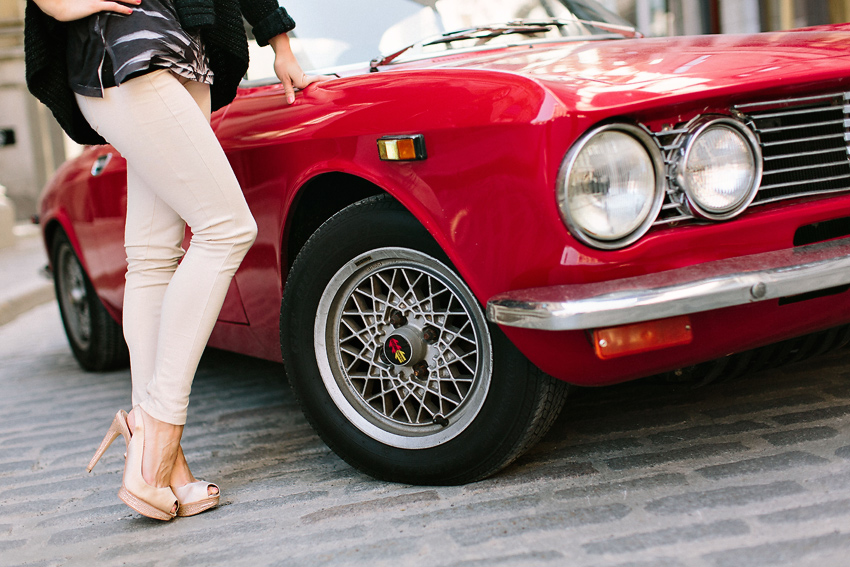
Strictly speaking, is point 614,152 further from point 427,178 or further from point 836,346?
point 836,346

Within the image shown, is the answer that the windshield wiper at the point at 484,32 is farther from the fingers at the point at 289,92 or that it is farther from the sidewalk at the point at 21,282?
the sidewalk at the point at 21,282

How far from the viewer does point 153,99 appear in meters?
2.27

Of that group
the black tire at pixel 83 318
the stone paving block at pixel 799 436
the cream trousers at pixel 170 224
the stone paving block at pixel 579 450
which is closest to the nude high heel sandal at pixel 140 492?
the cream trousers at pixel 170 224

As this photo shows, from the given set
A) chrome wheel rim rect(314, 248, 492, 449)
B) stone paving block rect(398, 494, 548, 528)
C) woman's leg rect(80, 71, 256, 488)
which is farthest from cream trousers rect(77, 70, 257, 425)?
stone paving block rect(398, 494, 548, 528)

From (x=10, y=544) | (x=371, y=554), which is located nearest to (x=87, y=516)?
(x=10, y=544)

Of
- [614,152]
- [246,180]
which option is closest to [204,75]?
[246,180]

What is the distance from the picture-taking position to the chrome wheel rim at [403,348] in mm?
2363

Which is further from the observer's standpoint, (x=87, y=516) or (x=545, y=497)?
(x=87, y=516)

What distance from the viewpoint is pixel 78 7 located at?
2.20 meters

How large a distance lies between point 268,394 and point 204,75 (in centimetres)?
179

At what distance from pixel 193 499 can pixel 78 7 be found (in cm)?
135

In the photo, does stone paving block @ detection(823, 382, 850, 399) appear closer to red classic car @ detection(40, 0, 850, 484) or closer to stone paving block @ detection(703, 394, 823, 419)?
stone paving block @ detection(703, 394, 823, 419)

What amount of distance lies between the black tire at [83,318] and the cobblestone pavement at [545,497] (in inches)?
47.2

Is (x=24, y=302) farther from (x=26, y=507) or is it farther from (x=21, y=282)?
(x=26, y=507)
